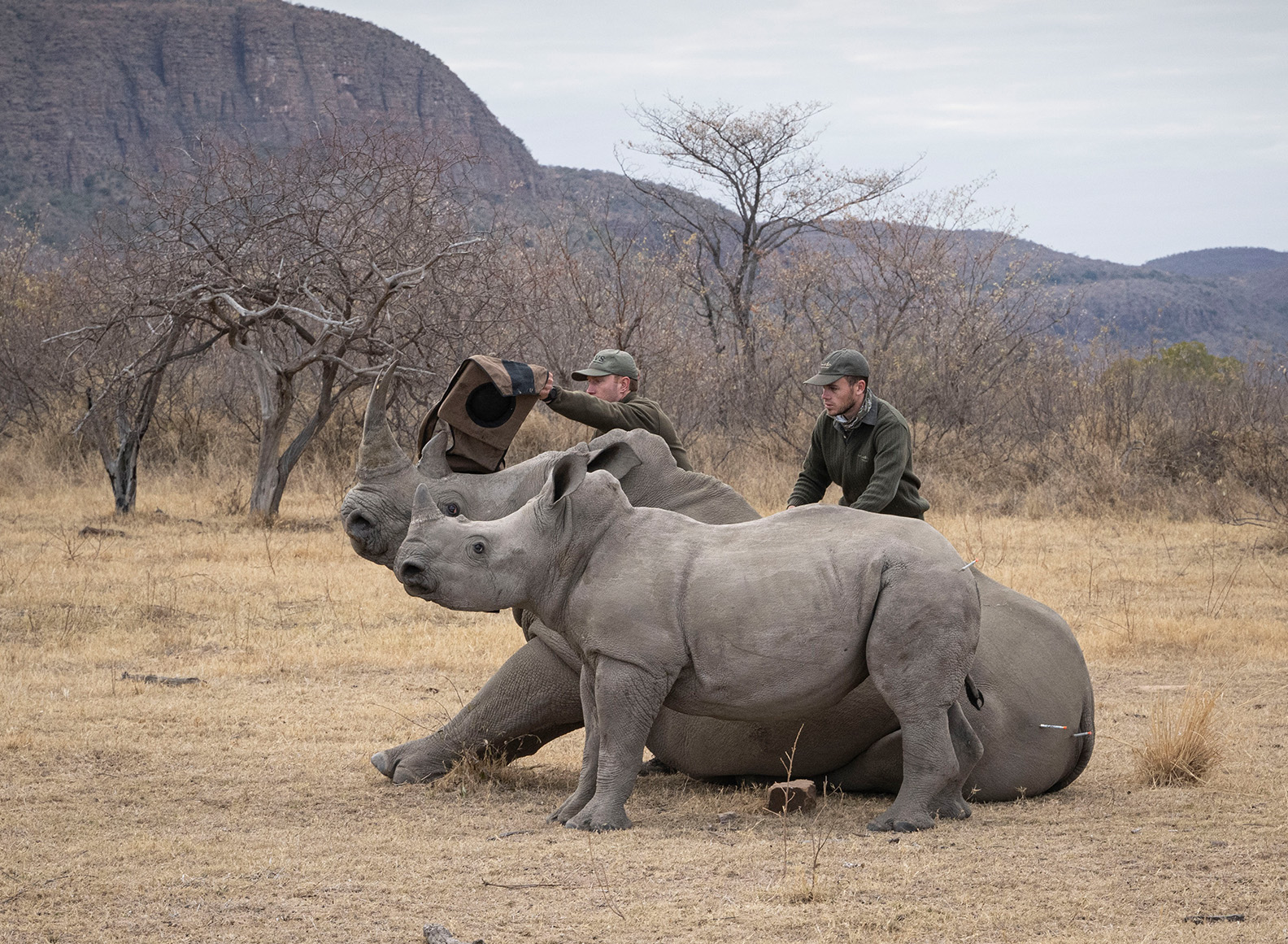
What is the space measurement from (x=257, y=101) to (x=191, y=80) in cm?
406

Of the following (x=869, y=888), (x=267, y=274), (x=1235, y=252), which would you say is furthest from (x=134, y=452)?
(x=1235, y=252)

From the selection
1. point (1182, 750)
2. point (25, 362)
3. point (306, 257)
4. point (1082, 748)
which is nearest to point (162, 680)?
point (1082, 748)

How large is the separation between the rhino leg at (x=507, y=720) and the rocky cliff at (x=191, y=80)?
6298cm

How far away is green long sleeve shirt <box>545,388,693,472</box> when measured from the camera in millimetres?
5930

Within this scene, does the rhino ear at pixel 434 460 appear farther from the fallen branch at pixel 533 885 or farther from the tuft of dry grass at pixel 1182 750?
the tuft of dry grass at pixel 1182 750

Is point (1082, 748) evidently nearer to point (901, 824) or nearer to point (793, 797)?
point (901, 824)

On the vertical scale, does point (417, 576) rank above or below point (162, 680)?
above

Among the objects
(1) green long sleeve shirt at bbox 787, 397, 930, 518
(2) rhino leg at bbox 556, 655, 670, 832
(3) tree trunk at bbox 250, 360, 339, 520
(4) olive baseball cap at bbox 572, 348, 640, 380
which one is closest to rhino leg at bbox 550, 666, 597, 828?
(2) rhino leg at bbox 556, 655, 670, 832

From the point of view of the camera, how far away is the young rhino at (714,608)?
4.66 meters

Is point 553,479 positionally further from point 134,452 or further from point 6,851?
point 134,452

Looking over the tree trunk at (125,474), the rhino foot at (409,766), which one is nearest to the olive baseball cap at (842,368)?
the rhino foot at (409,766)

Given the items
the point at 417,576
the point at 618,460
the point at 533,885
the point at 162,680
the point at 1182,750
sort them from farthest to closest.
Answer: the point at 162,680, the point at 1182,750, the point at 618,460, the point at 417,576, the point at 533,885

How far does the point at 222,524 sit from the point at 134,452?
159cm

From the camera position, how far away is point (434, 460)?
17.4 ft
